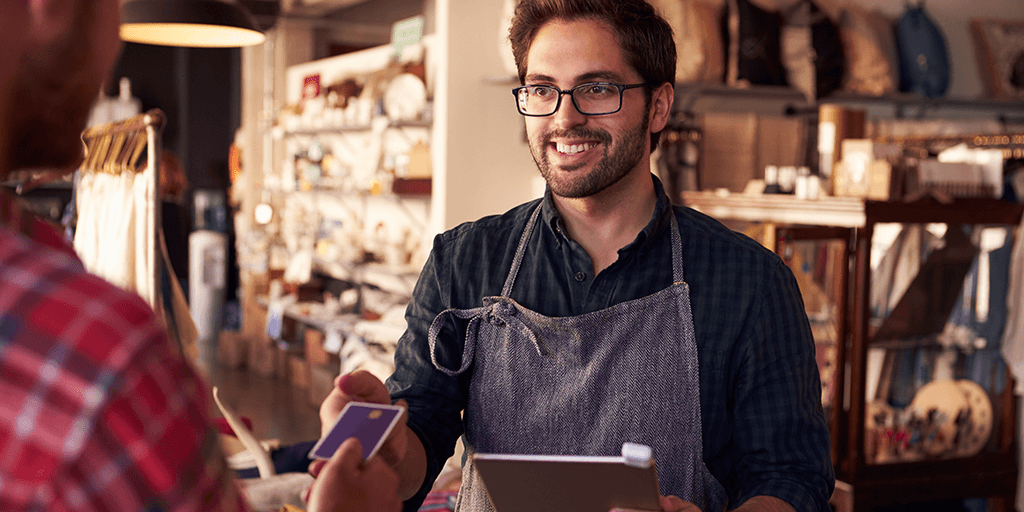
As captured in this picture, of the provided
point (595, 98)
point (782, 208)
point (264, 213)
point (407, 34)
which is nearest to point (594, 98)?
point (595, 98)

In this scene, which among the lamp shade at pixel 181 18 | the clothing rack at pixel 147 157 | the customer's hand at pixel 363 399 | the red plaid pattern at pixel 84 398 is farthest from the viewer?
the lamp shade at pixel 181 18

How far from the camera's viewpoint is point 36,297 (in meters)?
0.51

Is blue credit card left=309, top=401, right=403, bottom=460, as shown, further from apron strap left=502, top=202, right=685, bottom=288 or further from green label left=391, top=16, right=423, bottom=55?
green label left=391, top=16, right=423, bottom=55

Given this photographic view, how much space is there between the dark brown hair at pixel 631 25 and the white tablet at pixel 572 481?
2.71ft

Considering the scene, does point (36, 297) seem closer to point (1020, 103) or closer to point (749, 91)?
point (749, 91)

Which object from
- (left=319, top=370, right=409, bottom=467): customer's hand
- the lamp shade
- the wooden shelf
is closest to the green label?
the lamp shade

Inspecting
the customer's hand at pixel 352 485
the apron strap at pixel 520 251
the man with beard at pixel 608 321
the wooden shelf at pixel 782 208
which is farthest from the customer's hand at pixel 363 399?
the wooden shelf at pixel 782 208

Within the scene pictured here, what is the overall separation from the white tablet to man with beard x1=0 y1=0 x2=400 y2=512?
2.05ft

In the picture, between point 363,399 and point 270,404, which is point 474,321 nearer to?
point 363,399

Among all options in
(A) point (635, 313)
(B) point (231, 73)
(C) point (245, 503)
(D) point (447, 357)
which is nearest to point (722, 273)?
(A) point (635, 313)

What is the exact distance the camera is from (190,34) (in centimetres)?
406

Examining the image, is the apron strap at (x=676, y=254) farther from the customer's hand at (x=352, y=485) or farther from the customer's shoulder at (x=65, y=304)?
the customer's shoulder at (x=65, y=304)

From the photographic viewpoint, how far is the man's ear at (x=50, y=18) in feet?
1.82

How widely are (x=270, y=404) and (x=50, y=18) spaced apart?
244 inches
